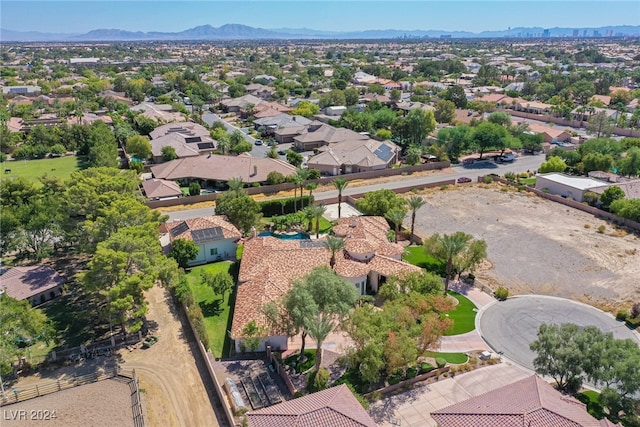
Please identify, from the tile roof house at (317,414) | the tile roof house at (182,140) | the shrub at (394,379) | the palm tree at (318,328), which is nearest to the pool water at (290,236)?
the palm tree at (318,328)

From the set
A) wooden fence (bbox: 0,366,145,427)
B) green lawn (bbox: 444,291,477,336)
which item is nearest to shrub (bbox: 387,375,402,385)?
green lawn (bbox: 444,291,477,336)

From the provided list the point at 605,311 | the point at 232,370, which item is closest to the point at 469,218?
the point at 605,311

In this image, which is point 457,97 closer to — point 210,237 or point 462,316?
point 210,237

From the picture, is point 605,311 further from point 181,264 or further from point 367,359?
point 181,264

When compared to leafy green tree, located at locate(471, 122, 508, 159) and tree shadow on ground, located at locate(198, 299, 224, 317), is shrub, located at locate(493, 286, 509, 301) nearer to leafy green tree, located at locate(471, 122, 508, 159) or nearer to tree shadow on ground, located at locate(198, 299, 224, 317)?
tree shadow on ground, located at locate(198, 299, 224, 317)

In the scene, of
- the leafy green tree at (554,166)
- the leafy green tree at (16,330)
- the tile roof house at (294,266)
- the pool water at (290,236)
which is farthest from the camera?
the leafy green tree at (554,166)

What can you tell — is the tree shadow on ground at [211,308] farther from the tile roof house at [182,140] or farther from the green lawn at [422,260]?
the tile roof house at [182,140]
